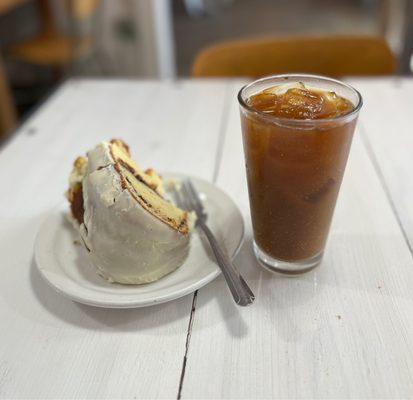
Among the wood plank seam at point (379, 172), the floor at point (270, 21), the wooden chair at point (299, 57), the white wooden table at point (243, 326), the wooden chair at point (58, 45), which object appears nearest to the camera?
the white wooden table at point (243, 326)

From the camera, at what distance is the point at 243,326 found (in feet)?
1.85

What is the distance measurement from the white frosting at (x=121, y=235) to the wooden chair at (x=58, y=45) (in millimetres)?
2309

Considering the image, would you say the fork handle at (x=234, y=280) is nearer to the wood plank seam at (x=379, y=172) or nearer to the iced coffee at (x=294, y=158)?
the iced coffee at (x=294, y=158)

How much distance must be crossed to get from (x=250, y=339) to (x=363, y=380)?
0.46 feet

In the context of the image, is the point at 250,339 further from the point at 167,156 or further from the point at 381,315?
the point at 167,156

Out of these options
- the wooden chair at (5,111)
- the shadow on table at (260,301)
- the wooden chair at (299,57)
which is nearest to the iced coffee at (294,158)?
the shadow on table at (260,301)

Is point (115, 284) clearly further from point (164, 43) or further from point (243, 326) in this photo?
point (164, 43)

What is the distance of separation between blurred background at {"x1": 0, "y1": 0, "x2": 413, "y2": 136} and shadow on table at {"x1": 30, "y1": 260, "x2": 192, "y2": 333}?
1.04 m

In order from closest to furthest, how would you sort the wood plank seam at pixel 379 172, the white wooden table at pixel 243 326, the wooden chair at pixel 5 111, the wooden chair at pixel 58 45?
the white wooden table at pixel 243 326
the wood plank seam at pixel 379 172
the wooden chair at pixel 5 111
the wooden chair at pixel 58 45

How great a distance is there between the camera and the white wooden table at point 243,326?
0.50 m

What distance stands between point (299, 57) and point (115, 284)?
1118 millimetres

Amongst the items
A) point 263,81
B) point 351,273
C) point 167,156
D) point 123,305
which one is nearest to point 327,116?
point 263,81

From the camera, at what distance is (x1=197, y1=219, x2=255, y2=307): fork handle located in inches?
22.0

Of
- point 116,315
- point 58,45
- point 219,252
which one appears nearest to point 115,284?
point 116,315
